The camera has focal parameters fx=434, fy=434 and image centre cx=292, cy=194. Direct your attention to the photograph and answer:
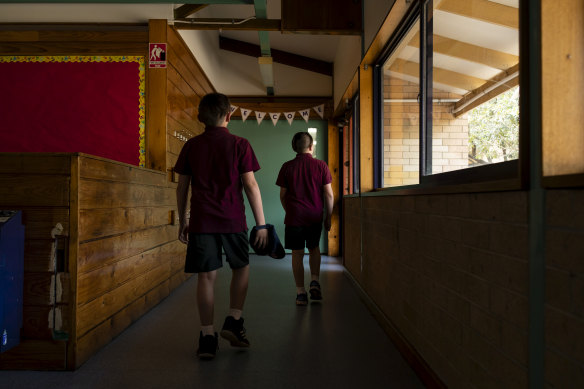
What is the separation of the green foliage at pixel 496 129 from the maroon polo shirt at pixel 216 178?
1.07 meters

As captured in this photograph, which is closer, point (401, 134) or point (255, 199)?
point (255, 199)

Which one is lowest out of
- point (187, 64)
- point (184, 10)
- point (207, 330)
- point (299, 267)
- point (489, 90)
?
point (207, 330)

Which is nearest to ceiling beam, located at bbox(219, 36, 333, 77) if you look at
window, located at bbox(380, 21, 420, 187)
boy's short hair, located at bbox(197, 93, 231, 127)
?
window, located at bbox(380, 21, 420, 187)

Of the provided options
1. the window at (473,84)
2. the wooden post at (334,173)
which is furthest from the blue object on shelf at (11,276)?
the wooden post at (334,173)

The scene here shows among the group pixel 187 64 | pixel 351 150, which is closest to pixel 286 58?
pixel 351 150

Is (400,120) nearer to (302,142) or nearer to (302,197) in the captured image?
(302,142)

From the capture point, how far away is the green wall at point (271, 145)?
6520 mm

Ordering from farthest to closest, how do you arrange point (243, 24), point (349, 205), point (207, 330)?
point (349, 205) < point (243, 24) < point (207, 330)

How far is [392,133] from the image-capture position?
3.67 metres

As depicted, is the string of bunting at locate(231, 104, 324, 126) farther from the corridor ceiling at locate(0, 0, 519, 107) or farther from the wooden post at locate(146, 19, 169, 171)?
the wooden post at locate(146, 19, 169, 171)

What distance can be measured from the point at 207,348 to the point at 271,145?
464cm

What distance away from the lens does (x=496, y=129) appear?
154 cm

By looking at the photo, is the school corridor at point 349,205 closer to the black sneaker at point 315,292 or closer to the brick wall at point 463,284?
the brick wall at point 463,284

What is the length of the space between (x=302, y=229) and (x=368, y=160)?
2.98ft
